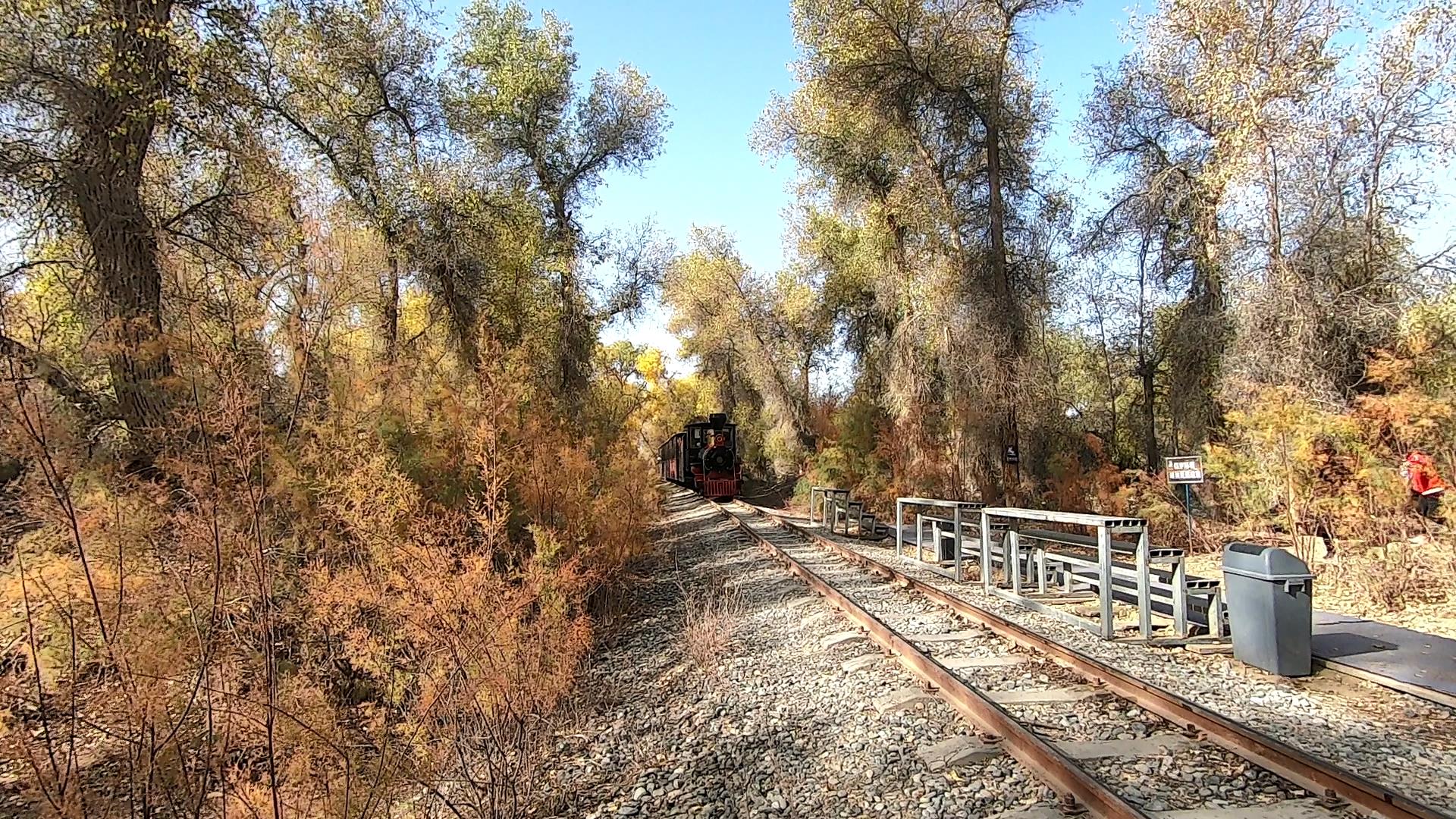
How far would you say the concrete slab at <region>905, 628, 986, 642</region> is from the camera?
7.17 metres

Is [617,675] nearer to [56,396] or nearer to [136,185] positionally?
[56,396]

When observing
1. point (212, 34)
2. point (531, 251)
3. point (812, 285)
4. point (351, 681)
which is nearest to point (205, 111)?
point (212, 34)

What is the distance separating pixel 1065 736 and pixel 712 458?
28083mm

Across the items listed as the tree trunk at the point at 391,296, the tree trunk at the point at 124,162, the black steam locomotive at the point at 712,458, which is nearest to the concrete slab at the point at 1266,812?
the tree trunk at the point at 124,162

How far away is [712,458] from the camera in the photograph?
32.7 meters

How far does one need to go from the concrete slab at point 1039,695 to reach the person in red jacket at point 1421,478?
671 centimetres

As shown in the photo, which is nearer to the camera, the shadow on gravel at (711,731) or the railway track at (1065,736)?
the railway track at (1065,736)

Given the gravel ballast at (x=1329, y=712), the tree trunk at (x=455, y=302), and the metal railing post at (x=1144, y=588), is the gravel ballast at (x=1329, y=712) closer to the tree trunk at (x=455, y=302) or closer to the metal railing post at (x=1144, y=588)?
the metal railing post at (x=1144, y=588)

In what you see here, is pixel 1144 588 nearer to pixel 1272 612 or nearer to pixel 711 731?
pixel 1272 612

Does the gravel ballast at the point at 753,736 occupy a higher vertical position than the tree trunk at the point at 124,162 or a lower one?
lower

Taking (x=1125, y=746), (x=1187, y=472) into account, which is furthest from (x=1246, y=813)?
(x=1187, y=472)

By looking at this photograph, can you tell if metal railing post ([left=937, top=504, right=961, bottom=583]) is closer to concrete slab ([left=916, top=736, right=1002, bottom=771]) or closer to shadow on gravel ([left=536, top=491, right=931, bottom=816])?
shadow on gravel ([left=536, top=491, right=931, bottom=816])

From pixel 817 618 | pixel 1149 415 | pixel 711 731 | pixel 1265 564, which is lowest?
pixel 711 731

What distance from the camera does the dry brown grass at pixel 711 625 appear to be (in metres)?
7.32
